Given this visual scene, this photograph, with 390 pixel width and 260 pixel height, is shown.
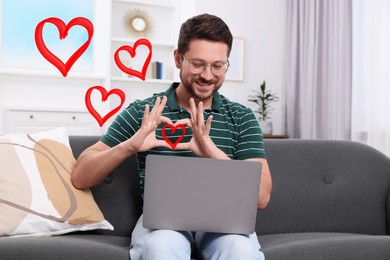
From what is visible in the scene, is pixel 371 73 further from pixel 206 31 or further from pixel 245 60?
pixel 206 31

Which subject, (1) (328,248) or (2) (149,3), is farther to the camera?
(2) (149,3)

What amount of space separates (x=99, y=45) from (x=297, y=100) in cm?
219

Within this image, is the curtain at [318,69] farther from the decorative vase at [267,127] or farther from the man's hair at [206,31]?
the man's hair at [206,31]

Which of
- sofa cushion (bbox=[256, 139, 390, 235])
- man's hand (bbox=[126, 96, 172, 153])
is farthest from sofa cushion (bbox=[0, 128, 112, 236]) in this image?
sofa cushion (bbox=[256, 139, 390, 235])

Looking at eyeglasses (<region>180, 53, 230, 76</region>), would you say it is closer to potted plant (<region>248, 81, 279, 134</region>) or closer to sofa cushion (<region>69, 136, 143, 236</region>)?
sofa cushion (<region>69, 136, 143, 236</region>)

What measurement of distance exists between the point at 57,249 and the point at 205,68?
0.77 metres

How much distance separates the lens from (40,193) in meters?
1.67

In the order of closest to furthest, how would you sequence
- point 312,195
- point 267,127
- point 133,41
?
point 312,195 < point 133,41 < point 267,127

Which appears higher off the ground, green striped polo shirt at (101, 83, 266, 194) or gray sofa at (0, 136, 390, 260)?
green striped polo shirt at (101, 83, 266, 194)

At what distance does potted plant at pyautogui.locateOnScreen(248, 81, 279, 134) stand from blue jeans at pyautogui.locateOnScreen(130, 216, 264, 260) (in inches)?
151

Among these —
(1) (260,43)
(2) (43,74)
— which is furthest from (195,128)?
(1) (260,43)

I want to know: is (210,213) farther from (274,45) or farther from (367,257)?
(274,45)

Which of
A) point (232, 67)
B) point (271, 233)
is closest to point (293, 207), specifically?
point (271, 233)

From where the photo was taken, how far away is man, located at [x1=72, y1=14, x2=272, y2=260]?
5.09 ft
